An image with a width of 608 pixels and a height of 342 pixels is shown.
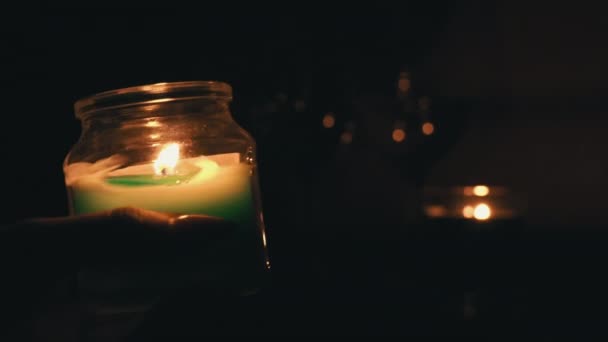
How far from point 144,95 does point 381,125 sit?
0.99 m

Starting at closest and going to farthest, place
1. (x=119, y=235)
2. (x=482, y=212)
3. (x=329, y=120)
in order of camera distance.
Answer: (x=119, y=235), (x=482, y=212), (x=329, y=120)

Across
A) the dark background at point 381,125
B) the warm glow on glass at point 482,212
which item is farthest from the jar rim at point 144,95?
the warm glow on glass at point 482,212

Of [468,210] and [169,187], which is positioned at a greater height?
[169,187]

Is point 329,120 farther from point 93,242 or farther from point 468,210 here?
point 93,242

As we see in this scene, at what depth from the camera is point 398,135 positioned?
1396mm

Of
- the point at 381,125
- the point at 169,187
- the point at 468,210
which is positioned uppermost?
the point at 381,125

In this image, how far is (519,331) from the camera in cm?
100

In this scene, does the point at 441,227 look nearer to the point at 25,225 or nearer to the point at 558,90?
the point at 558,90

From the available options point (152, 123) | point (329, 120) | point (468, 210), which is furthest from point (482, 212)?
point (152, 123)

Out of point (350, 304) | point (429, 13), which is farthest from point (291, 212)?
point (429, 13)

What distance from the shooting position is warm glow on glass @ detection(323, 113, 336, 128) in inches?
Result: 51.0

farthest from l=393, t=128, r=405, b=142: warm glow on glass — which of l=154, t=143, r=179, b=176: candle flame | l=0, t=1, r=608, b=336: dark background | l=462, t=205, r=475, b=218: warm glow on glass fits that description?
l=154, t=143, r=179, b=176: candle flame

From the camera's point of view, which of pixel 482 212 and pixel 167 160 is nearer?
pixel 167 160

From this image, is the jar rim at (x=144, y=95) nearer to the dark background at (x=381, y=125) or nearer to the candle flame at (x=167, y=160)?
the candle flame at (x=167, y=160)
